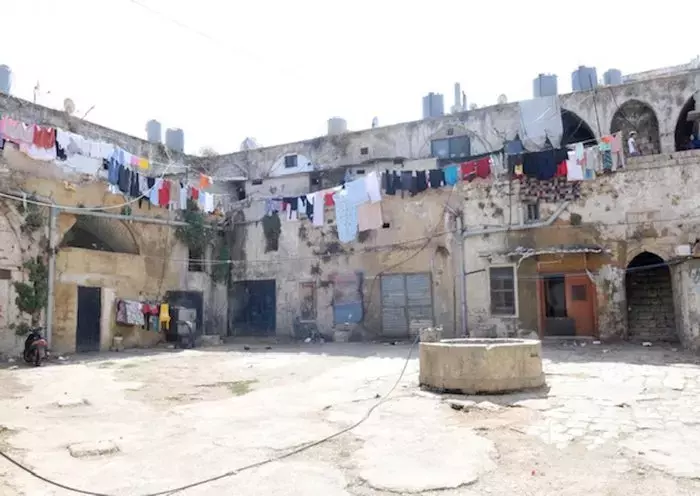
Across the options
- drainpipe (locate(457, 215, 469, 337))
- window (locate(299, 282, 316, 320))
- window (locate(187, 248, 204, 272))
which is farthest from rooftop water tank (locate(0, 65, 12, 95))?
drainpipe (locate(457, 215, 469, 337))

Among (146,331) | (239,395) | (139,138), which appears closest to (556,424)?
(239,395)

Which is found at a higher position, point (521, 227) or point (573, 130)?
point (573, 130)

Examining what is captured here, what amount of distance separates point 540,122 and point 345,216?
9.18m

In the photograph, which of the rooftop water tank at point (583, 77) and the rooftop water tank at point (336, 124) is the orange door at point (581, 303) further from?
→ the rooftop water tank at point (336, 124)

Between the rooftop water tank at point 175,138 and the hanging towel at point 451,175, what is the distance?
1673cm

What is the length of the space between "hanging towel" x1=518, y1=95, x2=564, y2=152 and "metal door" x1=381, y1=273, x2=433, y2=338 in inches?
311

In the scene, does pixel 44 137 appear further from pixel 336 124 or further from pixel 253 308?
pixel 336 124

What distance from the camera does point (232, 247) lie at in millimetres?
25594

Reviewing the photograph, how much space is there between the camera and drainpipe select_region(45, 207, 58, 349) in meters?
17.9

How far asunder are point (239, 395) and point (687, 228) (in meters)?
14.1

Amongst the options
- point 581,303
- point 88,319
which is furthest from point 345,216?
point 88,319

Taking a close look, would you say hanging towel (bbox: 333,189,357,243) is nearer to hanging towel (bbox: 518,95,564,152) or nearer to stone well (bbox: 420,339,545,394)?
hanging towel (bbox: 518,95,564,152)

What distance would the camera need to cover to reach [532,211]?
19641 mm

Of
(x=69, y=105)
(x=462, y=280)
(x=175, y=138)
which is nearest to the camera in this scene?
(x=462, y=280)
